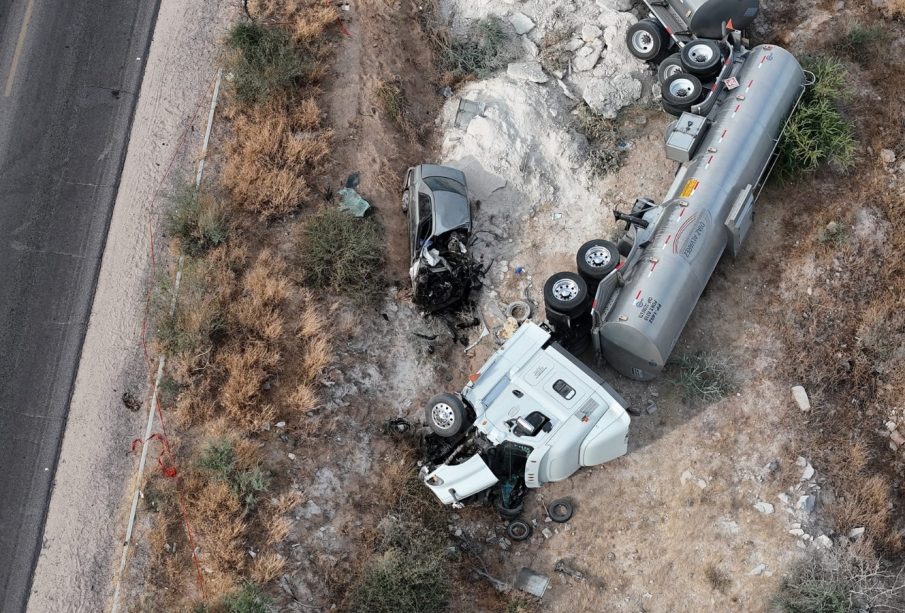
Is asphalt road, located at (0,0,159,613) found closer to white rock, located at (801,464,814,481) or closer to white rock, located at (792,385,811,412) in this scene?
white rock, located at (801,464,814,481)

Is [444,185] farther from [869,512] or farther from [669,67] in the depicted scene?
[869,512]

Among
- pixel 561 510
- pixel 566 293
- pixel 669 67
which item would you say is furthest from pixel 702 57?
pixel 561 510

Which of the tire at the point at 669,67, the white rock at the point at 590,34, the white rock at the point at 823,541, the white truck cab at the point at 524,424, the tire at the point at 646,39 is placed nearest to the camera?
the white truck cab at the point at 524,424

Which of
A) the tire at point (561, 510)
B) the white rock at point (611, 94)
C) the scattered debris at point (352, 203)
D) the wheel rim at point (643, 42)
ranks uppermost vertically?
the scattered debris at point (352, 203)

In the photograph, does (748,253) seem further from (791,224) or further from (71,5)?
(71,5)

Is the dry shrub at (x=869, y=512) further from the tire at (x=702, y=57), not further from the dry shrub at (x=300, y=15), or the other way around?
Result: the dry shrub at (x=300, y=15)

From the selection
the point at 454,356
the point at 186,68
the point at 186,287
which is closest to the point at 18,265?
the point at 186,287

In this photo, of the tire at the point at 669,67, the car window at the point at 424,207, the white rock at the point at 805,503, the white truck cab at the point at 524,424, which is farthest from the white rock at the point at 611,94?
the white rock at the point at 805,503
